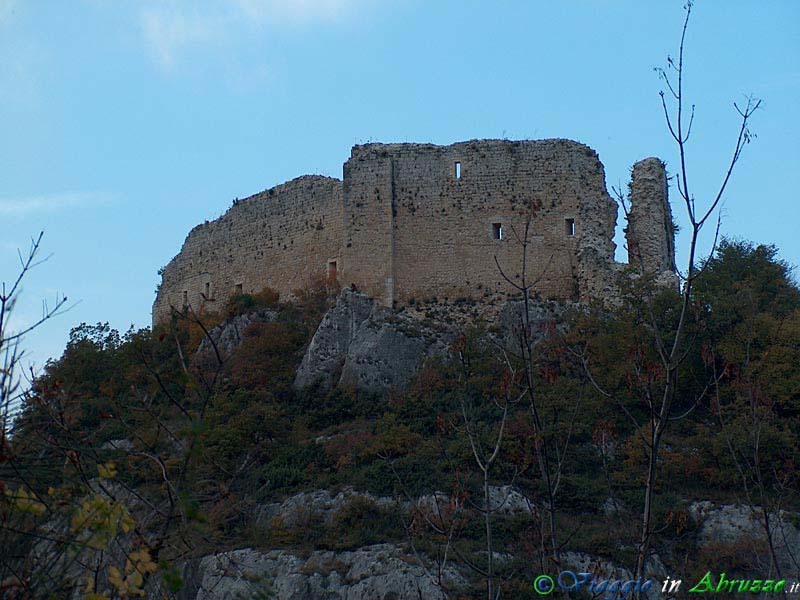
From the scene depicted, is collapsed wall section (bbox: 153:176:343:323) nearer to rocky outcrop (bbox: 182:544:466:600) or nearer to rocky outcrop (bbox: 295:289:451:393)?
rocky outcrop (bbox: 295:289:451:393)

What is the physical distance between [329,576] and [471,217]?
36.6ft

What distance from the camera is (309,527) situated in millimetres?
16672

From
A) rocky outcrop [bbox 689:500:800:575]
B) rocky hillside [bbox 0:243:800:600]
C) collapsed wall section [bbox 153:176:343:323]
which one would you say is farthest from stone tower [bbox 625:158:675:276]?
rocky outcrop [bbox 689:500:800:575]

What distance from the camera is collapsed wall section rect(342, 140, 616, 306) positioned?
23625 mm

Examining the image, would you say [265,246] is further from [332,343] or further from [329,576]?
[329,576]

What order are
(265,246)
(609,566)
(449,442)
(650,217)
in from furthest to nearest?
(265,246) < (650,217) < (449,442) < (609,566)

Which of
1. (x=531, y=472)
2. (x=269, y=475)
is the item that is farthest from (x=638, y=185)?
(x=269, y=475)

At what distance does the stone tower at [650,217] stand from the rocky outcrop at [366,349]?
505 centimetres

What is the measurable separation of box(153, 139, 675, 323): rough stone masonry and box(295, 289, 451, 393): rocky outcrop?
4.01 feet

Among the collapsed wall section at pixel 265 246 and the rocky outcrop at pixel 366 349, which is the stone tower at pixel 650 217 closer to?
the rocky outcrop at pixel 366 349

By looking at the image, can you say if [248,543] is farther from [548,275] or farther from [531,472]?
[548,275]

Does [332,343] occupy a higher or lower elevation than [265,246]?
lower

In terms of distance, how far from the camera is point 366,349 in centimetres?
2191

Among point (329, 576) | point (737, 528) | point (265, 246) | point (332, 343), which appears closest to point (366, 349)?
point (332, 343)
